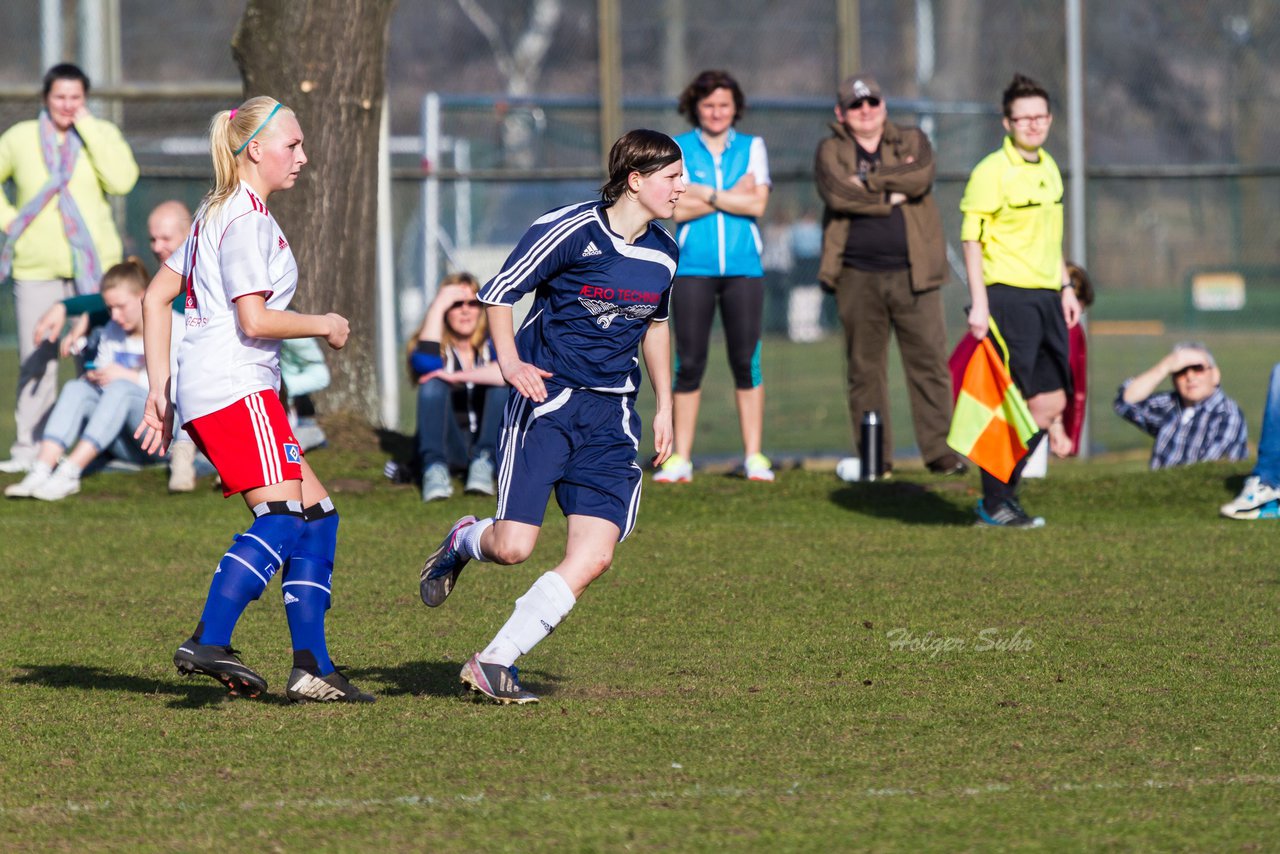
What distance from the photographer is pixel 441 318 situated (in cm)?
1021

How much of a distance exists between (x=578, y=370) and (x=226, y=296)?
3.54ft

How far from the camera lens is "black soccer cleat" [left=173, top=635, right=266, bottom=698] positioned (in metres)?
5.19

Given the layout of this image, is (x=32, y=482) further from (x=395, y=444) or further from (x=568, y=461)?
(x=568, y=461)

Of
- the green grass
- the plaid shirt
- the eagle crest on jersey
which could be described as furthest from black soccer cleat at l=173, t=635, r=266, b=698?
the plaid shirt

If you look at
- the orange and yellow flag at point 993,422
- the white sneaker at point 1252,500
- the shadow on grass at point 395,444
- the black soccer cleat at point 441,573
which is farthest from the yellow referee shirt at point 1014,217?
the black soccer cleat at point 441,573

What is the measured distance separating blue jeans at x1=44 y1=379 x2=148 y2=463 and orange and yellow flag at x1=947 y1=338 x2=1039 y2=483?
15.1ft

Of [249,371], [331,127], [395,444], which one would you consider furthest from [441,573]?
[331,127]

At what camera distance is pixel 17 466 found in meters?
10.8

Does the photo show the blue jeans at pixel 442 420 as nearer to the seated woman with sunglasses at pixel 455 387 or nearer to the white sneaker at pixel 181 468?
the seated woman with sunglasses at pixel 455 387

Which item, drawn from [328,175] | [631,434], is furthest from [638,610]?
[328,175]

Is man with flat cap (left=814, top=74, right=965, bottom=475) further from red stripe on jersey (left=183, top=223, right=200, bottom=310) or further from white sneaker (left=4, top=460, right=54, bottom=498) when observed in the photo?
red stripe on jersey (left=183, top=223, right=200, bottom=310)

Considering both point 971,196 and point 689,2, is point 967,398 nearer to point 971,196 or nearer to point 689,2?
point 971,196

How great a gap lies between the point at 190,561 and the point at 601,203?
370 cm

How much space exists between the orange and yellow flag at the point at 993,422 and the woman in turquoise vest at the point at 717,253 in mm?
1821
